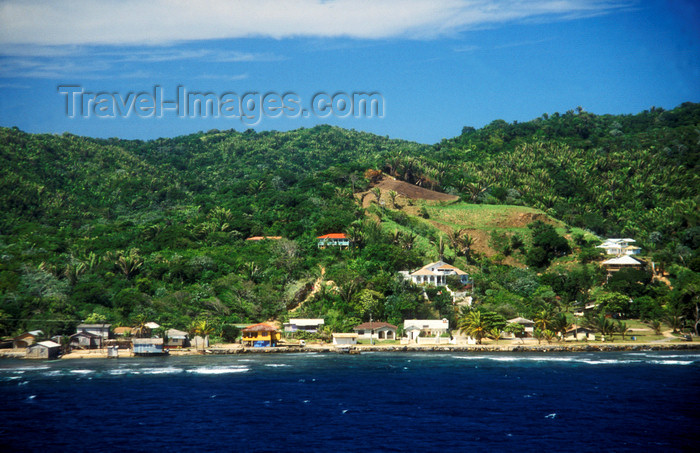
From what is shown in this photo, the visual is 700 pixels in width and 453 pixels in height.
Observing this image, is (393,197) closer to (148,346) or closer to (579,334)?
(579,334)

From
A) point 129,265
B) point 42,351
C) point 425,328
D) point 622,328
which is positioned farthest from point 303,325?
point 622,328

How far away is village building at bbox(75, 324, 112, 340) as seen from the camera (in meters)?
80.8

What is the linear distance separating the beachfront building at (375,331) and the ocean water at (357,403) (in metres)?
9.79

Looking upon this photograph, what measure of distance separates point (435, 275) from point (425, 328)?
Result: 40.3ft

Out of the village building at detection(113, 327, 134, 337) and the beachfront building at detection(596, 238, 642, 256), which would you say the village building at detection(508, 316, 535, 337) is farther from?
the village building at detection(113, 327, 134, 337)

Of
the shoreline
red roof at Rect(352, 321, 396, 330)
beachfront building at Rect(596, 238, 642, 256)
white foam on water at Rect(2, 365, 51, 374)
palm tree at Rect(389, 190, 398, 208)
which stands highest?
palm tree at Rect(389, 190, 398, 208)

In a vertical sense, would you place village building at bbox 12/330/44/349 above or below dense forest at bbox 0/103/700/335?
below

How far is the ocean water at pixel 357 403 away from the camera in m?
41.2

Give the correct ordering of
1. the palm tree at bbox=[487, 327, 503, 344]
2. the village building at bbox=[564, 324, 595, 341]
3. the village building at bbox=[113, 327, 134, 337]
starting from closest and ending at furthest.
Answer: the palm tree at bbox=[487, 327, 503, 344]
the village building at bbox=[564, 324, 595, 341]
the village building at bbox=[113, 327, 134, 337]

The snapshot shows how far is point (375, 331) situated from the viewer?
271ft

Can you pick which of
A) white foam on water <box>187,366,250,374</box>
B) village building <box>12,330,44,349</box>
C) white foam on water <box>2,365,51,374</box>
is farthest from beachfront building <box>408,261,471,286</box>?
village building <box>12,330,44,349</box>

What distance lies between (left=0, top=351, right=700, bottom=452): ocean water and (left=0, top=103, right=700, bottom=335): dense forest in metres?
14.1

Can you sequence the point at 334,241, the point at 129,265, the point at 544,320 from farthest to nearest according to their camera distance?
the point at 334,241
the point at 129,265
the point at 544,320

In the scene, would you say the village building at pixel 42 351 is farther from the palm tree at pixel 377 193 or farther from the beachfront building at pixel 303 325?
the palm tree at pixel 377 193
